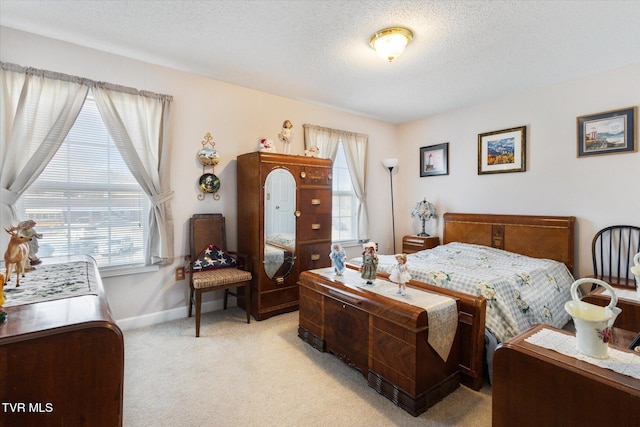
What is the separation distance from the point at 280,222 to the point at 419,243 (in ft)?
7.27

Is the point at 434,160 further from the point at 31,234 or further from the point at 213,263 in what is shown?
the point at 31,234

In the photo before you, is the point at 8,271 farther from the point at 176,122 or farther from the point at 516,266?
the point at 516,266

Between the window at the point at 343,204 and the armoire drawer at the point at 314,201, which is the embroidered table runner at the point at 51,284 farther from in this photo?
the window at the point at 343,204

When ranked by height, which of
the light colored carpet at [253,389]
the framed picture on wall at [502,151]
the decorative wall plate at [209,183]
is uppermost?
the framed picture on wall at [502,151]

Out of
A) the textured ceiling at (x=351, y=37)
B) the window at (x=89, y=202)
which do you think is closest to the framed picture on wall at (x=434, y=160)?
the textured ceiling at (x=351, y=37)

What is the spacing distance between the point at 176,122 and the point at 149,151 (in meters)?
0.43

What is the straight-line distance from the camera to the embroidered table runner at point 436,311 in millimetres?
1786

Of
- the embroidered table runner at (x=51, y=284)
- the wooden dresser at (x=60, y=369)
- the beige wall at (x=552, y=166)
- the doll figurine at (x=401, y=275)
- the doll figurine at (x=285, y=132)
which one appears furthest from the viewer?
the doll figurine at (x=285, y=132)

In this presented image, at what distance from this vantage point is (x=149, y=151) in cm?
292

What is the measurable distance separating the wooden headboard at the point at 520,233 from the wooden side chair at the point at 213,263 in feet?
9.63

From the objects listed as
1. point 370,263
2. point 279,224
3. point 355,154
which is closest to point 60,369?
point 370,263

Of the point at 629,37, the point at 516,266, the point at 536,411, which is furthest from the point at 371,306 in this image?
the point at 629,37

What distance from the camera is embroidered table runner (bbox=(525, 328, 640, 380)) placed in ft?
3.47

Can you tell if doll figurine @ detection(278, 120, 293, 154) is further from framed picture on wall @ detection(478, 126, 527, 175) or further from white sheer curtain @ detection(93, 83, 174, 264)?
framed picture on wall @ detection(478, 126, 527, 175)
